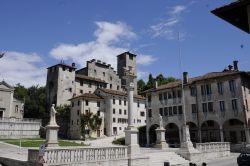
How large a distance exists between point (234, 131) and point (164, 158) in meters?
22.5

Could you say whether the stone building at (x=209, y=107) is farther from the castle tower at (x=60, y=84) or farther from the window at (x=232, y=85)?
the castle tower at (x=60, y=84)

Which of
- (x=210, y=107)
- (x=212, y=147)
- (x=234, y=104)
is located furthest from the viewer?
(x=210, y=107)

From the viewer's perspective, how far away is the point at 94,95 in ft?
204

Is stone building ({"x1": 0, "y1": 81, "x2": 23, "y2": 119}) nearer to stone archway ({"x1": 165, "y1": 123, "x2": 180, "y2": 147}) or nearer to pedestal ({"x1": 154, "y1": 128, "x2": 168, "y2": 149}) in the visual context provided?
stone archway ({"x1": 165, "y1": 123, "x2": 180, "y2": 147})

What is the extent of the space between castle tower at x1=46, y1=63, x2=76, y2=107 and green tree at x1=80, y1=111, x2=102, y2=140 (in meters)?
15.1

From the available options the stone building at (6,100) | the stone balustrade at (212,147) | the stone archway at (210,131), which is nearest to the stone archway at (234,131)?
the stone archway at (210,131)

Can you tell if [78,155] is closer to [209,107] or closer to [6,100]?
[209,107]

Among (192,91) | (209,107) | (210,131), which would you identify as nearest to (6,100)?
(192,91)

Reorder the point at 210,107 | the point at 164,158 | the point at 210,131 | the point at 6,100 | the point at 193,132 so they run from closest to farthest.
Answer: the point at 164,158 < the point at 210,107 < the point at 210,131 < the point at 193,132 < the point at 6,100

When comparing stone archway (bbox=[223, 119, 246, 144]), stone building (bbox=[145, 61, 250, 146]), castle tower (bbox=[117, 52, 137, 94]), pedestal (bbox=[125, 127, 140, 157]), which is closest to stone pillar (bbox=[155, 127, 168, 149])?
stone building (bbox=[145, 61, 250, 146])

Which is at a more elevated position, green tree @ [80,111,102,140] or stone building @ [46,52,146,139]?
stone building @ [46,52,146,139]

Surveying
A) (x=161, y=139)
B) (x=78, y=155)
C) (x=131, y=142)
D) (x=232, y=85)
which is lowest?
(x=78, y=155)

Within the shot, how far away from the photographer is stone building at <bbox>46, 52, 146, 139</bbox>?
5942cm

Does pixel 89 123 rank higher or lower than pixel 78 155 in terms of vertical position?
higher
